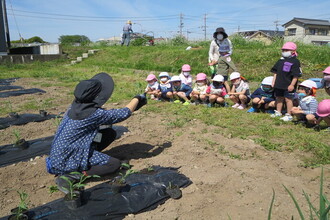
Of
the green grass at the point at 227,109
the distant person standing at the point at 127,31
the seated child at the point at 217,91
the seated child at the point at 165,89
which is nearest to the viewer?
the green grass at the point at 227,109

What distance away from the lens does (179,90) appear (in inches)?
Result: 243

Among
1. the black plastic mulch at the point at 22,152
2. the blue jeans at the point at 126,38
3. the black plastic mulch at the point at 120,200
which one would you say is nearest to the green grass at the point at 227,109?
the black plastic mulch at the point at 120,200

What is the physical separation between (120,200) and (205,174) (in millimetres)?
946

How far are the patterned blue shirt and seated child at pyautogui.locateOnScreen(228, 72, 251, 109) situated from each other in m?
3.18

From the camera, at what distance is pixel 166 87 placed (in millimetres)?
6121

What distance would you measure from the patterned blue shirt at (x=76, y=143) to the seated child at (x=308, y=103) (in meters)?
2.93

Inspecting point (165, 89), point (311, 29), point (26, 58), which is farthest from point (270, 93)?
point (311, 29)

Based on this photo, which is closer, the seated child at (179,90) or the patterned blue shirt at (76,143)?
the patterned blue shirt at (76,143)

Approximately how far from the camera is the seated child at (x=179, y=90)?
597 cm

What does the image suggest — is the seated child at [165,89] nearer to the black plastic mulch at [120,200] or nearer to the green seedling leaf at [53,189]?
the black plastic mulch at [120,200]

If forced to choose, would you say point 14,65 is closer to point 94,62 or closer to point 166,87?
point 94,62

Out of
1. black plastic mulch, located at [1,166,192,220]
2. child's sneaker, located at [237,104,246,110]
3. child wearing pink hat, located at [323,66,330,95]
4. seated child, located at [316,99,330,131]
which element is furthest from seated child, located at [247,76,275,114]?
black plastic mulch, located at [1,166,192,220]

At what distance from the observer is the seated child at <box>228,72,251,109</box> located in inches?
210

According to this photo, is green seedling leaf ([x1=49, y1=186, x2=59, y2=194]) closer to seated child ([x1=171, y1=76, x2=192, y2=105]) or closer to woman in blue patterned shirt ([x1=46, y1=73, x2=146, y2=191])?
woman in blue patterned shirt ([x1=46, y1=73, x2=146, y2=191])
